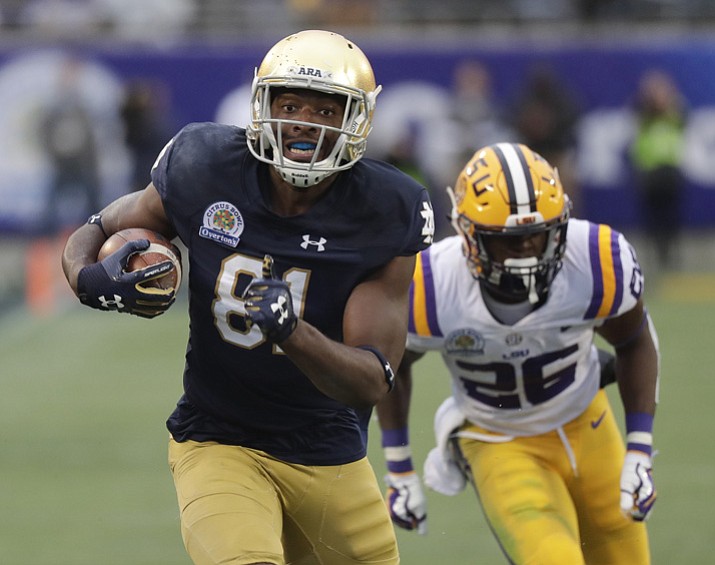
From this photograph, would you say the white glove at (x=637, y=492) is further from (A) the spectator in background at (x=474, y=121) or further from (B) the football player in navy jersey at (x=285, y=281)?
(A) the spectator in background at (x=474, y=121)

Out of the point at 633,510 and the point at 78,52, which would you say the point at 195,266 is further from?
the point at 78,52

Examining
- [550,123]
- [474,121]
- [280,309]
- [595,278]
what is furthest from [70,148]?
[280,309]

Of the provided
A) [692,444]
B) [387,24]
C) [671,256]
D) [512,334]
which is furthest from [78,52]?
[512,334]

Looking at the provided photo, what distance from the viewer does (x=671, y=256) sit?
14.4m

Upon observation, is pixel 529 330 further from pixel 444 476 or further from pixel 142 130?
pixel 142 130

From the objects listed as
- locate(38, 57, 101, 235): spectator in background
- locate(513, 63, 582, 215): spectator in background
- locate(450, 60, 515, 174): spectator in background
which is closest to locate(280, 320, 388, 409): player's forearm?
locate(513, 63, 582, 215): spectator in background

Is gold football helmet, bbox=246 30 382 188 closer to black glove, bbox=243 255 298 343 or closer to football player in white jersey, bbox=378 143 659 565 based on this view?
black glove, bbox=243 255 298 343

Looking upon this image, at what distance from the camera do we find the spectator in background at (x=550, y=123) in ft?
45.2

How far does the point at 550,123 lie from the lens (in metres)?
13.8

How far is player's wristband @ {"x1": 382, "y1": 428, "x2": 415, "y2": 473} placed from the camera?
489 cm

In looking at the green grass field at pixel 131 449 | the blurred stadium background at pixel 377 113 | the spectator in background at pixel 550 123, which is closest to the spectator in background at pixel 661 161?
the blurred stadium background at pixel 377 113

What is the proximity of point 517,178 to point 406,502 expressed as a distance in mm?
1148

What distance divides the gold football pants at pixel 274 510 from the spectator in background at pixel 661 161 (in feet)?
34.2

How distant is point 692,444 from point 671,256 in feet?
21.8
